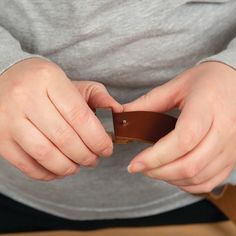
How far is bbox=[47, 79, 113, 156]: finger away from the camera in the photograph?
1.31ft

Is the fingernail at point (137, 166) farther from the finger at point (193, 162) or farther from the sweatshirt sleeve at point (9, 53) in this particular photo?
the sweatshirt sleeve at point (9, 53)

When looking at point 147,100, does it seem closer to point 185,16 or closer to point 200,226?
point 185,16

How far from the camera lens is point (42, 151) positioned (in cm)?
41

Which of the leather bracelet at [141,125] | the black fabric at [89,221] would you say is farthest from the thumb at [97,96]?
the black fabric at [89,221]

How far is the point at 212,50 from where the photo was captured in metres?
0.54

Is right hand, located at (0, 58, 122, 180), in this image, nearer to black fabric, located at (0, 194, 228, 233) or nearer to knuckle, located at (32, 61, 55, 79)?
knuckle, located at (32, 61, 55, 79)

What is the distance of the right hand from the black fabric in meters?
0.25

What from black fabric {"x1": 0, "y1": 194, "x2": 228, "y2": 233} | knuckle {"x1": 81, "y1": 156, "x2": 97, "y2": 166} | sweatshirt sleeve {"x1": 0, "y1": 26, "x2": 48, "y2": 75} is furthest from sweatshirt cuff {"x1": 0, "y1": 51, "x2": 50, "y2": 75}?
black fabric {"x1": 0, "y1": 194, "x2": 228, "y2": 233}

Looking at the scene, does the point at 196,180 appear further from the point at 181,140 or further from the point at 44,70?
the point at 44,70

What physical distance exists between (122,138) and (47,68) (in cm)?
9

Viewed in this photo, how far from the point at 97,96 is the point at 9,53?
9 centimetres

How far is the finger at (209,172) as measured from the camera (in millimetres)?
435

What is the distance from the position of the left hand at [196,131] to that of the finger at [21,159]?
91mm

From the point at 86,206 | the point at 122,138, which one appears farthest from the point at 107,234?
the point at 122,138
